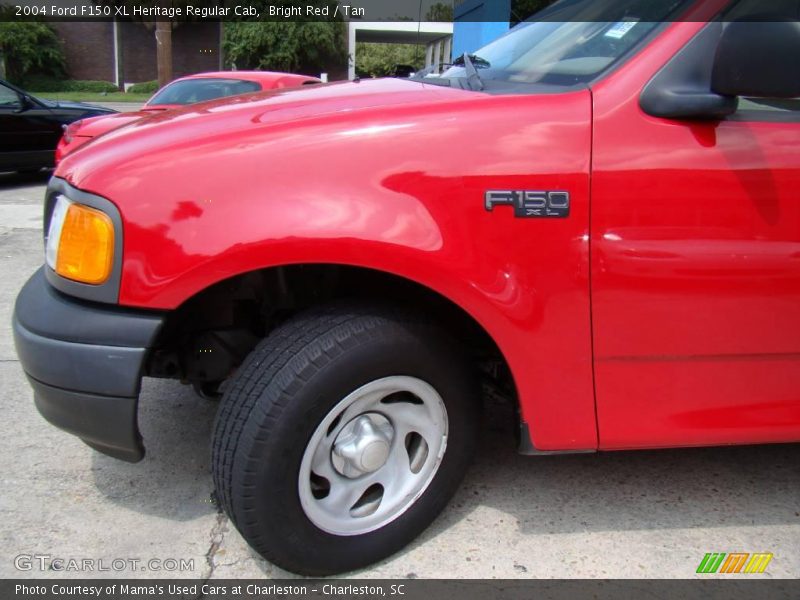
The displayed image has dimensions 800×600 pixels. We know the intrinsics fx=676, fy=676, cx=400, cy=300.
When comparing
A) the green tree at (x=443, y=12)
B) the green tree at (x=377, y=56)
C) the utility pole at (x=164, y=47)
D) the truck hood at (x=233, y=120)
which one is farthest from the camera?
the green tree at (x=377, y=56)

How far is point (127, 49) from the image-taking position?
4288cm

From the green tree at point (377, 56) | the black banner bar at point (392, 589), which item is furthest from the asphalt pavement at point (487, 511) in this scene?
the green tree at point (377, 56)

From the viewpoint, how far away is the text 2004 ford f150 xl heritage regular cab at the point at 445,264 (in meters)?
1.81

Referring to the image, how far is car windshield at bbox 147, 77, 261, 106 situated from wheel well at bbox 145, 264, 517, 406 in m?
5.35

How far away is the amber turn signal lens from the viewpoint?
5.99 feet

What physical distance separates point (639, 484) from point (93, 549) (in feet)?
6.51

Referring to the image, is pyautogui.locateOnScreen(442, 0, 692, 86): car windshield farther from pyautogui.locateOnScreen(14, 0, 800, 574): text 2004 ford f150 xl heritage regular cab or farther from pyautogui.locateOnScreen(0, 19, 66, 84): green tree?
pyautogui.locateOnScreen(0, 19, 66, 84): green tree

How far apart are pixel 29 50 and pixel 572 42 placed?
4300 cm

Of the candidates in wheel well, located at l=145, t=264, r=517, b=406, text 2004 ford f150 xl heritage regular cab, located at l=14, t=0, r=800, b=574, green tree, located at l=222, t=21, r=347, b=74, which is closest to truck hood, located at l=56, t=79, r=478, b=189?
text 2004 ford f150 xl heritage regular cab, located at l=14, t=0, r=800, b=574

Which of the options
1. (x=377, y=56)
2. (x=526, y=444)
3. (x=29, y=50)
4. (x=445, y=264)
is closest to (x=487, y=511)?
(x=526, y=444)

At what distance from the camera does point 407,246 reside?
1813 millimetres

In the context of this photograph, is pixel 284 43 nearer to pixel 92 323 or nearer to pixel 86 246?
pixel 86 246

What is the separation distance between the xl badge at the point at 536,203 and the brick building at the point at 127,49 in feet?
148

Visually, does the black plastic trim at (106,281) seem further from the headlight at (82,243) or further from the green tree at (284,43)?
the green tree at (284,43)
